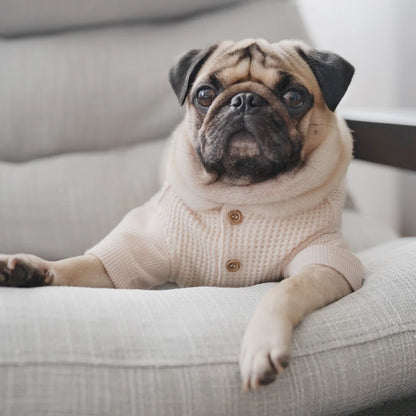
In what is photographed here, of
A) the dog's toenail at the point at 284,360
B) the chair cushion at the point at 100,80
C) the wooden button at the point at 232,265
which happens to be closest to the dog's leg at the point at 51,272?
the wooden button at the point at 232,265

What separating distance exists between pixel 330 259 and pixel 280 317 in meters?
0.24

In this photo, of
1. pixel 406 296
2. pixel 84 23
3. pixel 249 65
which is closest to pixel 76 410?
pixel 406 296

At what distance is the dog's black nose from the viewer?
3.87 ft

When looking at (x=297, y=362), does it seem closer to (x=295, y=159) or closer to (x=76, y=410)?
(x=76, y=410)

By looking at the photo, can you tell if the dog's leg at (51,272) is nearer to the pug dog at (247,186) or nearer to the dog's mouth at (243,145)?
the pug dog at (247,186)

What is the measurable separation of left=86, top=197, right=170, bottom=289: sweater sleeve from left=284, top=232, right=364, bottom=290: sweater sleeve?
0.87ft

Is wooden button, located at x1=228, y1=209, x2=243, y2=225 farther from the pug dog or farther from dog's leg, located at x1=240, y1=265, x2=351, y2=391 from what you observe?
dog's leg, located at x1=240, y1=265, x2=351, y2=391

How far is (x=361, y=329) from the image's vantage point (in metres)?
1.01

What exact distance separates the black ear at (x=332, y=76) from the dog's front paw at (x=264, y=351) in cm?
49

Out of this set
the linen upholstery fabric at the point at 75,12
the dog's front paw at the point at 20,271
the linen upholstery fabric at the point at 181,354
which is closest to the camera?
the linen upholstery fabric at the point at 181,354

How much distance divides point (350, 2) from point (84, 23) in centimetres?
108

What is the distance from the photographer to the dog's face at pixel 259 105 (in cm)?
119

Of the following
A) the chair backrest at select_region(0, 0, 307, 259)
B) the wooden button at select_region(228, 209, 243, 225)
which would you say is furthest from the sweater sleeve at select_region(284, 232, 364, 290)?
the chair backrest at select_region(0, 0, 307, 259)

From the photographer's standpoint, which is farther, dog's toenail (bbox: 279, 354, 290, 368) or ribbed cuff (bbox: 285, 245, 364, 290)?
ribbed cuff (bbox: 285, 245, 364, 290)
